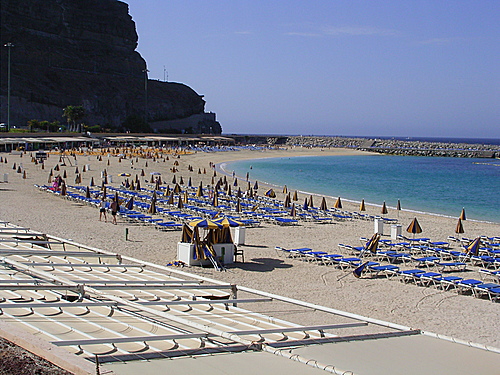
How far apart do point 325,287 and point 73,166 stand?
121ft

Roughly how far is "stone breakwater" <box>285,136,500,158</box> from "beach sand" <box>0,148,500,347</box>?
93642 millimetres

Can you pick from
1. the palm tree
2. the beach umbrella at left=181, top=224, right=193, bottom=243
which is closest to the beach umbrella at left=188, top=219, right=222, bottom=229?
the beach umbrella at left=181, top=224, right=193, bottom=243

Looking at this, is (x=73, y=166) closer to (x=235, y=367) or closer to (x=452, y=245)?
(x=452, y=245)

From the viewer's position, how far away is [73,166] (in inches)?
1834

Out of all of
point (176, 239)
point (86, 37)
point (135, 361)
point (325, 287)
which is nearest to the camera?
point (135, 361)

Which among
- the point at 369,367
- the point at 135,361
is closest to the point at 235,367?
the point at 135,361

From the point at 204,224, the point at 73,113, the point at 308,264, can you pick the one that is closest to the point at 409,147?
the point at 73,113

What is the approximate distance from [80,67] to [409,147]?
250 ft

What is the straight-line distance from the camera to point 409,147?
452ft

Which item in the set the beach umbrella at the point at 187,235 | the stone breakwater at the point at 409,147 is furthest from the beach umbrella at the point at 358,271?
the stone breakwater at the point at 409,147

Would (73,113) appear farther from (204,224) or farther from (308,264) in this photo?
(308,264)

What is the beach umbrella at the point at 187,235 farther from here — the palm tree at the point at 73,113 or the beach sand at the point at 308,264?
the palm tree at the point at 73,113

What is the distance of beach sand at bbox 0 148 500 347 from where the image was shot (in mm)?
11625

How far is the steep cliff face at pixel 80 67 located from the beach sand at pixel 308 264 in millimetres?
63865
